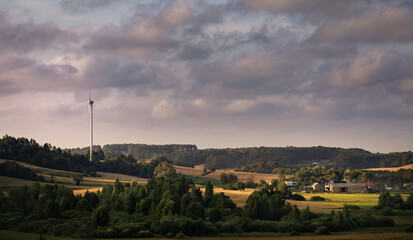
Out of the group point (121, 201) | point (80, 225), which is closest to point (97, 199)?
point (121, 201)

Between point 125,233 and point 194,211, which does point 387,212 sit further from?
point 125,233

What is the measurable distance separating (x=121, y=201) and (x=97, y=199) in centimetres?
888

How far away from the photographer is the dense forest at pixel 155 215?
111 metres

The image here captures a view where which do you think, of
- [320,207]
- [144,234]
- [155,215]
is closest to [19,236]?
[144,234]

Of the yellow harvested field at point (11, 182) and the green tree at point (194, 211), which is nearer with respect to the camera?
the green tree at point (194, 211)

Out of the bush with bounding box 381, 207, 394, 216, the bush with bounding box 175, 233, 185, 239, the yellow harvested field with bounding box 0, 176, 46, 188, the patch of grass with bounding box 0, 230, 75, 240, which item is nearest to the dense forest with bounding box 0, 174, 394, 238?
the bush with bounding box 175, 233, 185, 239

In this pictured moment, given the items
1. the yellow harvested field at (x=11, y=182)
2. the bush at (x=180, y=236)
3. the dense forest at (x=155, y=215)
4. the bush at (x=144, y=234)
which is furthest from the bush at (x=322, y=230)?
the yellow harvested field at (x=11, y=182)

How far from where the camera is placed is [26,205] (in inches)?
5404

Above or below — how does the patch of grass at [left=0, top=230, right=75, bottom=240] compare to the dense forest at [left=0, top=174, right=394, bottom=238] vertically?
below

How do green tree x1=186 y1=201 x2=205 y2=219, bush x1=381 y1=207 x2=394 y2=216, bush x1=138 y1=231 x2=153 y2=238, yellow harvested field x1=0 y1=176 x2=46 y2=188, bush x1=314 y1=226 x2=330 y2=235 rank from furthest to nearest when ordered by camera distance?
1. yellow harvested field x1=0 y1=176 x2=46 y2=188
2. bush x1=381 y1=207 x2=394 y2=216
3. green tree x1=186 y1=201 x2=205 y2=219
4. bush x1=314 y1=226 x2=330 y2=235
5. bush x1=138 y1=231 x2=153 y2=238

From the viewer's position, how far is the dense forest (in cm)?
11138

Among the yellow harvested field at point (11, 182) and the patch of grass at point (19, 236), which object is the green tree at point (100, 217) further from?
the yellow harvested field at point (11, 182)

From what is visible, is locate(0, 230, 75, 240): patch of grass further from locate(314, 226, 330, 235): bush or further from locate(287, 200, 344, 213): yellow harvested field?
locate(287, 200, 344, 213): yellow harvested field

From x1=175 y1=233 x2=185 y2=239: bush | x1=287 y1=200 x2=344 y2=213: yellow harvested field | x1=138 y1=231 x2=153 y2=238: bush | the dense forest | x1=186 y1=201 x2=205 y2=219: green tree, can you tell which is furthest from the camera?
x1=287 y1=200 x2=344 y2=213: yellow harvested field
